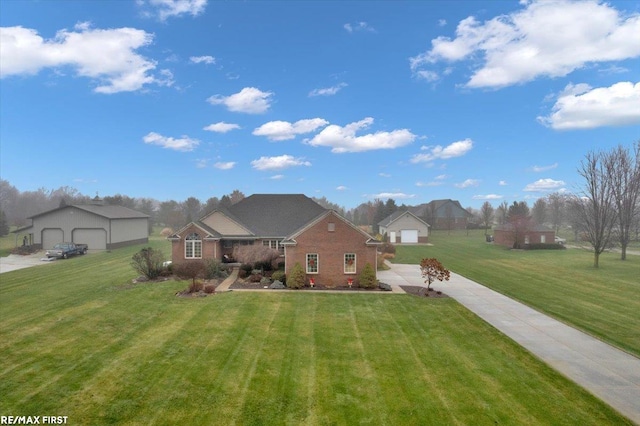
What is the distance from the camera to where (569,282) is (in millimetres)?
28062

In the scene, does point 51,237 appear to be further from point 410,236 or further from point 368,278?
point 410,236

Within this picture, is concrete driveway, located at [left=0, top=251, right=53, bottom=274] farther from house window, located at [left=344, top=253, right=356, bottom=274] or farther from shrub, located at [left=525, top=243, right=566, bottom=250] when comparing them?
shrub, located at [left=525, top=243, right=566, bottom=250]

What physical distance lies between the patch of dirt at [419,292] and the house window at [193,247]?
55.7ft

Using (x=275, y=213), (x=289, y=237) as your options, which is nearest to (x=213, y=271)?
(x=289, y=237)

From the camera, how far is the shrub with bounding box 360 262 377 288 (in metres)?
24.1

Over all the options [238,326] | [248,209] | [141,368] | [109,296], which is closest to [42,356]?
[141,368]

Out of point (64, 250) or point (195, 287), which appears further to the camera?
point (64, 250)

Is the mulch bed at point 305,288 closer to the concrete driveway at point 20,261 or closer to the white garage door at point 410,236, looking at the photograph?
the concrete driveway at point 20,261

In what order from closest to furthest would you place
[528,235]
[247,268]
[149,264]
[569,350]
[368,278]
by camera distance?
[569,350] → [368,278] → [149,264] → [247,268] → [528,235]

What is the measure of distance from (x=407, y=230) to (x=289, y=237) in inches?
1535

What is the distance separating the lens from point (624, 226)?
4297 centimetres

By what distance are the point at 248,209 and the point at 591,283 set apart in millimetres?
30083

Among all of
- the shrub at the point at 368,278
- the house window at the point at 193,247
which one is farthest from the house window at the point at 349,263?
the house window at the point at 193,247

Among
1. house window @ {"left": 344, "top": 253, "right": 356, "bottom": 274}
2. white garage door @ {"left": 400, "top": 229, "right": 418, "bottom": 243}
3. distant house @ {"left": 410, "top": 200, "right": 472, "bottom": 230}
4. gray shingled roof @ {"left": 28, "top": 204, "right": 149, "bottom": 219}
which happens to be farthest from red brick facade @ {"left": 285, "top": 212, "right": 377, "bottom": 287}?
distant house @ {"left": 410, "top": 200, "right": 472, "bottom": 230}
